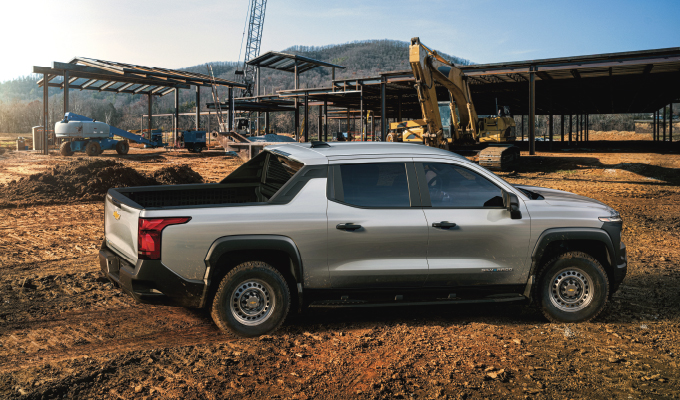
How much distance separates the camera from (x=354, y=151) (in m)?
5.23

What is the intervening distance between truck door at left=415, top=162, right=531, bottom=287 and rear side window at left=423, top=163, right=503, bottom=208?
0.04 feet

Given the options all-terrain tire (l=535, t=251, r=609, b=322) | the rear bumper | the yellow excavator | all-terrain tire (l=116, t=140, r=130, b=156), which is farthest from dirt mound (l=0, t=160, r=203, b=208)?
all-terrain tire (l=116, t=140, r=130, b=156)

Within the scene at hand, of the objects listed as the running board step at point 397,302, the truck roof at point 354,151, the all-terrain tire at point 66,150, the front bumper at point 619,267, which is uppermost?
the all-terrain tire at point 66,150

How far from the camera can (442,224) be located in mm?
4996

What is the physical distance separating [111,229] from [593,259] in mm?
4844

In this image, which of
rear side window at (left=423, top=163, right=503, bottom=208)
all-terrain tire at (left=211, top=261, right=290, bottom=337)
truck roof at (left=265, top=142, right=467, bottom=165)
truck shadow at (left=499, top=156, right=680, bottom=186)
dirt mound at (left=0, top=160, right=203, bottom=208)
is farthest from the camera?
truck shadow at (left=499, top=156, right=680, bottom=186)

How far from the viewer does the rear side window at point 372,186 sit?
16.4ft

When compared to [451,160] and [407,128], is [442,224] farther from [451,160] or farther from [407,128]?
[407,128]

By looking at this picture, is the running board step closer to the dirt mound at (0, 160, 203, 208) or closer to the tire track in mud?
the tire track in mud

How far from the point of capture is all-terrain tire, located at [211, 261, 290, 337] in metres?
4.70

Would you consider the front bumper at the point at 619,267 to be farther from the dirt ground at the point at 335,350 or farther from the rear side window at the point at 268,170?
the rear side window at the point at 268,170

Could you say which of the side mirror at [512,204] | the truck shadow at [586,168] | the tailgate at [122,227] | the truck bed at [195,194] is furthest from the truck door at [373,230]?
the truck shadow at [586,168]

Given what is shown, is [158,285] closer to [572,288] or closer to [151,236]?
[151,236]

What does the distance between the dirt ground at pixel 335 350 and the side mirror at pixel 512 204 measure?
1.15m
